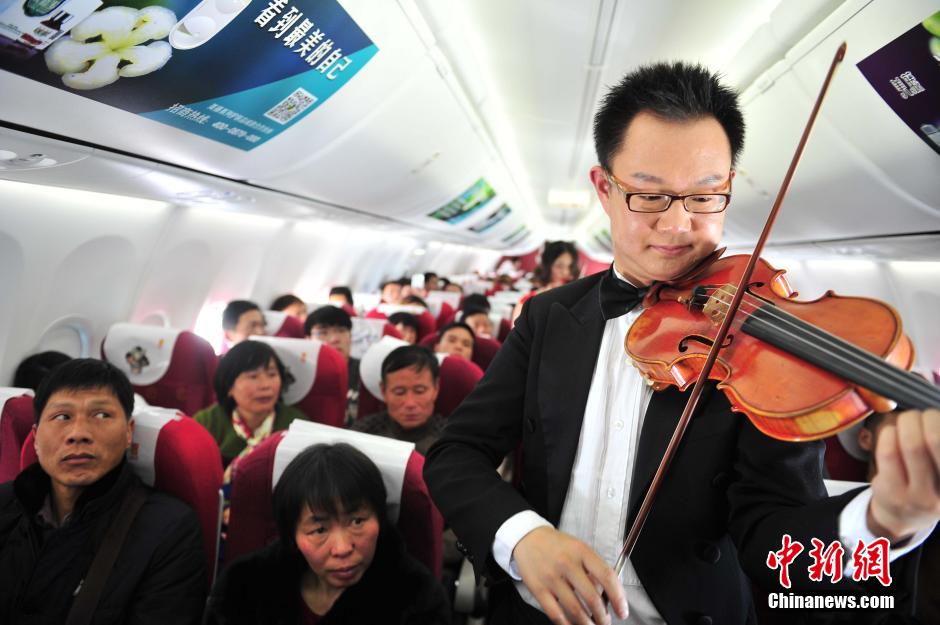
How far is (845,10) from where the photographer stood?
2.11 metres

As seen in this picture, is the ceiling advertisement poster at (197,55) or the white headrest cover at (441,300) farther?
the white headrest cover at (441,300)

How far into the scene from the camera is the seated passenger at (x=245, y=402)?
10.6ft

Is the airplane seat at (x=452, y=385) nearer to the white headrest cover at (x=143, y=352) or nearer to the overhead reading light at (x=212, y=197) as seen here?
the white headrest cover at (x=143, y=352)

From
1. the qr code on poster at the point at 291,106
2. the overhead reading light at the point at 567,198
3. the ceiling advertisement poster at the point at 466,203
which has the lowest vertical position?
the qr code on poster at the point at 291,106

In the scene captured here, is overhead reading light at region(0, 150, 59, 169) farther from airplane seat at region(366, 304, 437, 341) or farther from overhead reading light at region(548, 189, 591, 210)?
overhead reading light at region(548, 189, 591, 210)

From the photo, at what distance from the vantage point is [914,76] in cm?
202

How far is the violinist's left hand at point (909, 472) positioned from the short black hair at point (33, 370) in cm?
424

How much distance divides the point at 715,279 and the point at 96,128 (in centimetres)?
→ 260

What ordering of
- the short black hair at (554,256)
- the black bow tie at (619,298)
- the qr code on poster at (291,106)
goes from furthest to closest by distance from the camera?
the short black hair at (554,256) → the qr code on poster at (291,106) → the black bow tie at (619,298)

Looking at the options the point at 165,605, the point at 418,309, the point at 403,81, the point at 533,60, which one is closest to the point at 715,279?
the point at 165,605

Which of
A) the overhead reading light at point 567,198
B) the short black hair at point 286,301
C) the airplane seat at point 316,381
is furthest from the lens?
the overhead reading light at point 567,198

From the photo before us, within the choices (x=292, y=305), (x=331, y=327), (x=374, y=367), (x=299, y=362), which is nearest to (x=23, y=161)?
(x=299, y=362)

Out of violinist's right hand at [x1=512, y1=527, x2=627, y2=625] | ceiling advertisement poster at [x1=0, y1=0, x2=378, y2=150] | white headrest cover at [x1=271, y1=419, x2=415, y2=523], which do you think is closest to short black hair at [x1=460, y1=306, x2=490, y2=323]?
ceiling advertisement poster at [x1=0, y1=0, x2=378, y2=150]

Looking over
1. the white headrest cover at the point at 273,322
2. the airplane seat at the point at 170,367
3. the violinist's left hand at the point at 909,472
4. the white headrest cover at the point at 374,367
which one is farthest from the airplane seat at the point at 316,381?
the violinist's left hand at the point at 909,472
